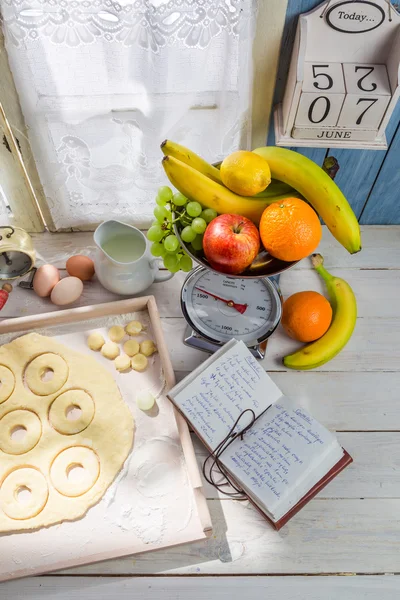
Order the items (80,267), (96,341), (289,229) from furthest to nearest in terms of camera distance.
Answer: (80,267) → (96,341) → (289,229)

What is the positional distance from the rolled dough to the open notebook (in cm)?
15

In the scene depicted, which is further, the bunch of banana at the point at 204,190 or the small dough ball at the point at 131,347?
the small dough ball at the point at 131,347

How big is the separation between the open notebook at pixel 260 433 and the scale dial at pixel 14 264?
483 mm

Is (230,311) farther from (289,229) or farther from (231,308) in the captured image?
(289,229)

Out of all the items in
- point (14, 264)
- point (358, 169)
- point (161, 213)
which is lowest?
point (14, 264)

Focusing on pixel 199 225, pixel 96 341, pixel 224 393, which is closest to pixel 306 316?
pixel 224 393

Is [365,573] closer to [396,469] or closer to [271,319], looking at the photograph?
[396,469]

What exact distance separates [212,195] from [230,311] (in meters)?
0.28

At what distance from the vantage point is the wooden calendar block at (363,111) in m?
0.86

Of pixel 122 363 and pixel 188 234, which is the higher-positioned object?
pixel 188 234

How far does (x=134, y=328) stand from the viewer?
1012 millimetres

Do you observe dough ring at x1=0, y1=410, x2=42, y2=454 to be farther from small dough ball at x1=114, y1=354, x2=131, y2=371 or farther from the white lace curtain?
the white lace curtain

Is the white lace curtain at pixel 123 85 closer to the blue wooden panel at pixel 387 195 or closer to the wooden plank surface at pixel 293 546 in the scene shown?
the blue wooden panel at pixel 387 195

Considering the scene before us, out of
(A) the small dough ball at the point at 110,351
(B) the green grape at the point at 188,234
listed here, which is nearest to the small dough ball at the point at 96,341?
(A) the small dough ball at the point at 110,351
